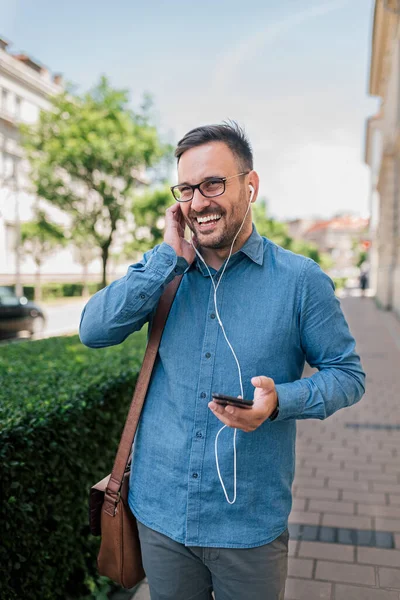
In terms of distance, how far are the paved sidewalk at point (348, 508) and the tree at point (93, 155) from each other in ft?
43.5

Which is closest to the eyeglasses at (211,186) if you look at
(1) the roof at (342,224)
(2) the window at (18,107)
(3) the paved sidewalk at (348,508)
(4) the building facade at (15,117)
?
(3) the paved sidewalk at (348,508)

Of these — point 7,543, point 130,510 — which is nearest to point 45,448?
point 7,543

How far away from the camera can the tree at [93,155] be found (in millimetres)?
18859

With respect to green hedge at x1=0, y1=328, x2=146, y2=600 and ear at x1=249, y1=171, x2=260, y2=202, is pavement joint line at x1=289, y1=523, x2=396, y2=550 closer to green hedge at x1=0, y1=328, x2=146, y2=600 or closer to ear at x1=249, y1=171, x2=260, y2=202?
green hedge at x1=0, y1=328, x2=146, y2=600

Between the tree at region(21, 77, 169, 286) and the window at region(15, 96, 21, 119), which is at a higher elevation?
the window at region(15, 96, 21, 119)

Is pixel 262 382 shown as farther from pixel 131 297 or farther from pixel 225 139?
pixel 225 139

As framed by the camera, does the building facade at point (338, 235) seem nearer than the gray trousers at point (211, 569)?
No

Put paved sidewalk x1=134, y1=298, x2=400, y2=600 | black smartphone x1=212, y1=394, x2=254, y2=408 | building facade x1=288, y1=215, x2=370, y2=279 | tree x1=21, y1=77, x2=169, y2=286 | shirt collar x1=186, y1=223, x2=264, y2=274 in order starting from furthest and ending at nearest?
building facade x1=288, y1=215, x2=370, y2=279, tree x1=21, y1=77, x2=169, y2=286, paved sidewalk x1=134, y1=298, x2=400, y2=600, shirt collar x1=186, y1=223, x2=264, y2=274, black smartphone x1=212, y1=394, x2=254, y2=408

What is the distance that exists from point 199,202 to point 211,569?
3.45ft

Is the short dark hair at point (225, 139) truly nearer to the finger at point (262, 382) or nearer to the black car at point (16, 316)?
the finger at point (262, 382)

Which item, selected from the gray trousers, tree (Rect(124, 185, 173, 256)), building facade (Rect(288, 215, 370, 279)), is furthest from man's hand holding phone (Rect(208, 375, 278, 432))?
building facade (Rect(288, 215, 370, 279))

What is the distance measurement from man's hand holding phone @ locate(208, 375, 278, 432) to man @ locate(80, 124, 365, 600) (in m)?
0.07

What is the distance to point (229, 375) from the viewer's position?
168 cm

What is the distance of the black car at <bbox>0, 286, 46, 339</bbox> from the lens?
51.2 ft
